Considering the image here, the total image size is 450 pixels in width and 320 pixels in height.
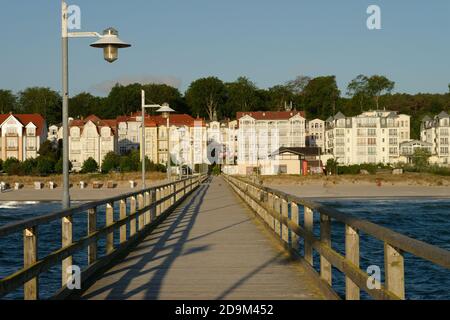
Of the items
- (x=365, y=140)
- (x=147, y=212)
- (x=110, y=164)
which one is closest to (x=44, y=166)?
(x=110, y=164)

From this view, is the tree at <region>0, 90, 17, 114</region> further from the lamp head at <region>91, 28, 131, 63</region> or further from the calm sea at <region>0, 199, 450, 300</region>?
the lamp head at <region>91, 28, 131, 63</region>

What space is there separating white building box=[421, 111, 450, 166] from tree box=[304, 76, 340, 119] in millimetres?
31418

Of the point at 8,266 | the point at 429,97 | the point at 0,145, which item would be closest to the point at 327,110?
the point at 429,97

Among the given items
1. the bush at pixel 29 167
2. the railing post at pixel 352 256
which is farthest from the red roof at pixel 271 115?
the railing post at pixel 352 256

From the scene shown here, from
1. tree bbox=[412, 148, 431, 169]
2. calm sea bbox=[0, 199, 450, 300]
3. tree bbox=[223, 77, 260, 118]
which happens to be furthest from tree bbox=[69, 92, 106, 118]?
calm sea bbox=[0, 199, 450, 300]

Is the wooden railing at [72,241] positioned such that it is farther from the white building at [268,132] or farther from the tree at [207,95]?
the tree at [207,95]

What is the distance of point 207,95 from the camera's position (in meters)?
180

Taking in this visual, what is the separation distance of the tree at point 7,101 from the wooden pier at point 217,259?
522 ft

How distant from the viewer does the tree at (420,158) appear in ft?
410

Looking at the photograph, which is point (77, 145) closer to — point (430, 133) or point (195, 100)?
point (195, 100)

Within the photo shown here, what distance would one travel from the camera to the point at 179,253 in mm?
13227

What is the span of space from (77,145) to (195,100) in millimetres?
56769

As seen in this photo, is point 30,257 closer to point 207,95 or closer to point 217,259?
point 217,259
